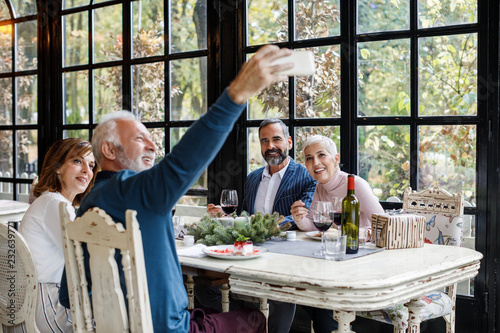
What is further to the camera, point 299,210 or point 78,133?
point 78,133

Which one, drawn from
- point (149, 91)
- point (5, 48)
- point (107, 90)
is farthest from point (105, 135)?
point (5, 48)

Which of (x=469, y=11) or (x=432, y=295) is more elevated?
(x=469, y=11)

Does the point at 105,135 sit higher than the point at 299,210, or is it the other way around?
the point at 105,135

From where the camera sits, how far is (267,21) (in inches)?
152

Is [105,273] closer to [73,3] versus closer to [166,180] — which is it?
[166,180]

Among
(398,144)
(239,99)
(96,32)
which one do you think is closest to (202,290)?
(398,144)

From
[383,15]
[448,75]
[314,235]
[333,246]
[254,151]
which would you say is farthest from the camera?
[254,151]

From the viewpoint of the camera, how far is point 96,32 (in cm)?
484

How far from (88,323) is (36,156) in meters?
3.85

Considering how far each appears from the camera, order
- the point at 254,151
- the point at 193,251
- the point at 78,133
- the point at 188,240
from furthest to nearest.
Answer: the point at 78,133 < the point at 254,151 < the point at 188,240 < the point at 193,251

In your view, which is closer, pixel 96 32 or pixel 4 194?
pixel 96 32

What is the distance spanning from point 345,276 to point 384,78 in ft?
6.06

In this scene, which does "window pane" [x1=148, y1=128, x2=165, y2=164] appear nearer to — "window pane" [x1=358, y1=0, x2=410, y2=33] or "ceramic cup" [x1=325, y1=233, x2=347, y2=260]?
"window pane" [x1=358, y1=0, x2=410, y2=33]

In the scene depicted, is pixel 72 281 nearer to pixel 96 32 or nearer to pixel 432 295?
pixel 432 295
